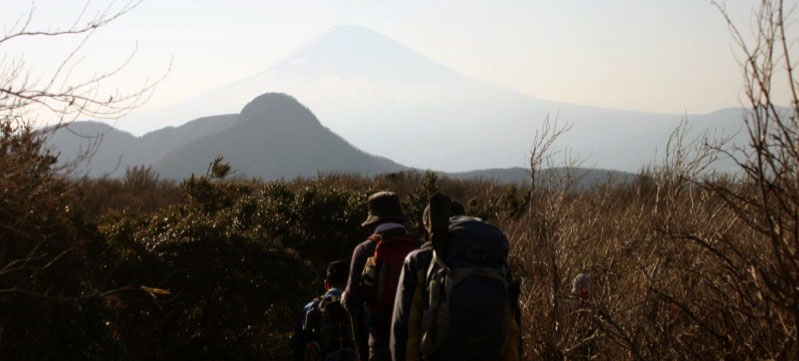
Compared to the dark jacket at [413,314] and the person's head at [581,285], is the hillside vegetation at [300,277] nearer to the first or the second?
the person's head at [581,285]

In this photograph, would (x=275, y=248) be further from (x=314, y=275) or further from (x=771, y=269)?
(x=771, y=269)

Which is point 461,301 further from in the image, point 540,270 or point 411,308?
point 540,270

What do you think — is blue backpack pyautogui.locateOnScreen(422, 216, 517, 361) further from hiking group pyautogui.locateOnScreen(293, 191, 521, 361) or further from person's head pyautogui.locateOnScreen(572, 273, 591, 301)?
person's head pyautogui.locateOnScreen(572, 273, 591, 301)

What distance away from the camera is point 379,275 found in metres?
6.71

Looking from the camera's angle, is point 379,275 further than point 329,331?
No

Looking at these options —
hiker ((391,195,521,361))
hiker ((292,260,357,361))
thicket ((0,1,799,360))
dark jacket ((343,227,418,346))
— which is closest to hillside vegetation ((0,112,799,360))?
thicket ((0,1,799,360))

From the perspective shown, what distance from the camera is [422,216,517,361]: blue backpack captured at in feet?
16.9

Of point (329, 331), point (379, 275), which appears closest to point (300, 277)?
point (329, 331)

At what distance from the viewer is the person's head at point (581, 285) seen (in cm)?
932

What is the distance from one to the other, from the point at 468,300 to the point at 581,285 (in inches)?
187

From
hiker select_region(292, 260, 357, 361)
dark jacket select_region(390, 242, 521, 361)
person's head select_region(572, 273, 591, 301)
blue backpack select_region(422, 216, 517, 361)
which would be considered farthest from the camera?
person's head select_region(572, 273, 591, 301)

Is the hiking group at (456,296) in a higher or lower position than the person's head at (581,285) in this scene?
higher

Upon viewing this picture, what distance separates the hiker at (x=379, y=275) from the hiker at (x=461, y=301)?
1.29 m

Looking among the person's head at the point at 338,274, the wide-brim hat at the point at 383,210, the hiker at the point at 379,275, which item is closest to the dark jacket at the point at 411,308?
the hiker at the point at 379,275
